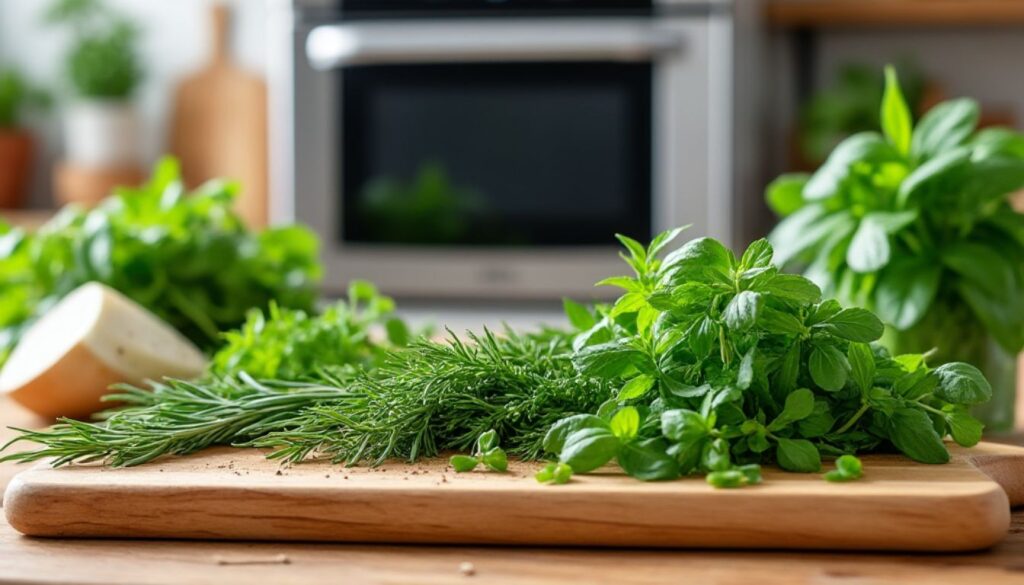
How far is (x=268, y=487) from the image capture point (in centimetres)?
75

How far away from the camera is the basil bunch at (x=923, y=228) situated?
99 cm

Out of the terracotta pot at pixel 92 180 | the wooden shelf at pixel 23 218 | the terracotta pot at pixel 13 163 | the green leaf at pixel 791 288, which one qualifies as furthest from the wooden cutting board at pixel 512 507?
the terracotta pot at pixel 13 163

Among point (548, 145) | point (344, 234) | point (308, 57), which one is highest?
point (308, 57)

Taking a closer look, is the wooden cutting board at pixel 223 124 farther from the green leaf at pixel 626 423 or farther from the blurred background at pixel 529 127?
the green leaf at pixel 626 423

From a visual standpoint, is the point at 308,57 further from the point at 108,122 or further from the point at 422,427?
the point at 422,427

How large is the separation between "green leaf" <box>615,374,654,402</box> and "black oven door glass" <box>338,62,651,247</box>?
1.62 meters

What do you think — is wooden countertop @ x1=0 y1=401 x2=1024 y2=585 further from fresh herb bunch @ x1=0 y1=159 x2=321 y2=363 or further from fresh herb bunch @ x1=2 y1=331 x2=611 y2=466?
fresh herb bunch @ x1=0 y1=159 x2=321 y2=363

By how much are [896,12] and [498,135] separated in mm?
885

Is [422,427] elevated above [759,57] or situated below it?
below

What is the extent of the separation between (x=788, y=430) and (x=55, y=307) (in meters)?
0.77

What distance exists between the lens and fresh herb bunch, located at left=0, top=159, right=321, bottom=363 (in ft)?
4.28

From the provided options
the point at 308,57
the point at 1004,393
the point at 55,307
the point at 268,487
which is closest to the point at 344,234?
the point at 308,57

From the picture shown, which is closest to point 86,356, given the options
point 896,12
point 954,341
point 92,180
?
point 954,341

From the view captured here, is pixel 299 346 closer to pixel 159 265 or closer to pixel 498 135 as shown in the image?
pixel 159 265
